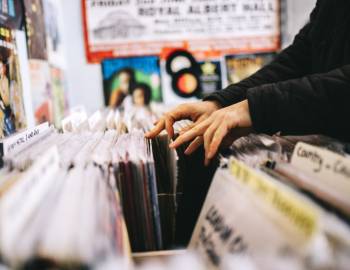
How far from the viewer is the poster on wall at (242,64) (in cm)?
233

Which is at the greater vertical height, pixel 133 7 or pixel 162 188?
pixel 133 7

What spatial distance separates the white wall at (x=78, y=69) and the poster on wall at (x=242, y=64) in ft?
2.75

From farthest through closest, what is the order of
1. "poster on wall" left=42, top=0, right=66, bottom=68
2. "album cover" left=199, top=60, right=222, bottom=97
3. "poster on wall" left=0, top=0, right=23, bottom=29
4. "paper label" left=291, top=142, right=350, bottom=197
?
"album cover" left=199, top=60, right=222, bottom=97
"poster on wall" left=42, top=0, right=66, bottom=68
"poster on wall" left=0, top=0, right=23, bottom=29
"paper label" left=291, top=142, right=350, bottom=197

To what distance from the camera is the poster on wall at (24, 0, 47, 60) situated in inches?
54.0

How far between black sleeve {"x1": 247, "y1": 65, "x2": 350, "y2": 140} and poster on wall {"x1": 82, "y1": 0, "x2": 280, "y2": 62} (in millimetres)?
1656

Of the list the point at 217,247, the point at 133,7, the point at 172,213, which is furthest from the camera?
the point at 133,7

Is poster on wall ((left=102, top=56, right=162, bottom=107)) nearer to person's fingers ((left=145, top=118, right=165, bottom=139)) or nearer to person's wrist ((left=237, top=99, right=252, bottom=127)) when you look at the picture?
person's fingers ((left=145, top=118, right=165, bottom=139))

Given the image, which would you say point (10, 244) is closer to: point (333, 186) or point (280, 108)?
point (333, 186)

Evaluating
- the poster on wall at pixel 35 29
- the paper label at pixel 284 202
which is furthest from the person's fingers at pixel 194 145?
the poster on wall at pixel 35 29

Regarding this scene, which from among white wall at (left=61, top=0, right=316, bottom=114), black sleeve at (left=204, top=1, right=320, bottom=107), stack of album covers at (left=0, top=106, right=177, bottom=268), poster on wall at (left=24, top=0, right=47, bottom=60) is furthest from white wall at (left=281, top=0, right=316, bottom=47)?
stack of album covers at (left=0, top=106, right=177, bottom=268)

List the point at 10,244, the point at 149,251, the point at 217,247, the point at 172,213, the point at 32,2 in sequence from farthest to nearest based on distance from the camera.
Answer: the point at 32,2
the point at 172,213
the point at 149,251
the point at 217,247
the point at 10,244

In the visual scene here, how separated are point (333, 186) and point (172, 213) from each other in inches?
16.6

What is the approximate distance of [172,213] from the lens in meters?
0.83

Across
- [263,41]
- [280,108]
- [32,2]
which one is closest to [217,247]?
[280,108]
